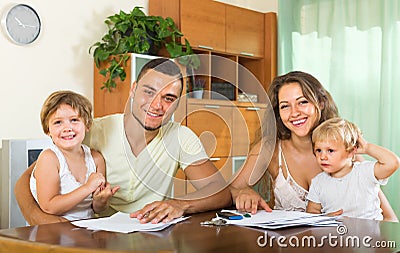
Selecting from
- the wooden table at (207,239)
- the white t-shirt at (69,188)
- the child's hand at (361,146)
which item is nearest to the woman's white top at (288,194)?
the child's hand at (361,146)

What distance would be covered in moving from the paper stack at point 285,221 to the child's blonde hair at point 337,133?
1.56 feet

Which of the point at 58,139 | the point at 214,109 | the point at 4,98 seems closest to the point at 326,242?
the point at 58,139

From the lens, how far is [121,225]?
4.67 ft

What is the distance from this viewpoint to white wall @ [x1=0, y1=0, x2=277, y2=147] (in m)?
3.36

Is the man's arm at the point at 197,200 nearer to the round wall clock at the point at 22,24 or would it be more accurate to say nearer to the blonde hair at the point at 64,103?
the blonde hair at the point at 64,103

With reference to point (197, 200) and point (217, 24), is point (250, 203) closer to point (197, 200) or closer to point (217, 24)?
point (197, 200)

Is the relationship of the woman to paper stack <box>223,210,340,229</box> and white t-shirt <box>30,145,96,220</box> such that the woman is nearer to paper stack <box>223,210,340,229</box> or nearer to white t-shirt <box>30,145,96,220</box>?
paper stack <box>223,210,340,229</box>

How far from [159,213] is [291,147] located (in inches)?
33.5

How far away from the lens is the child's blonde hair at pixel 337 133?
6.50ft

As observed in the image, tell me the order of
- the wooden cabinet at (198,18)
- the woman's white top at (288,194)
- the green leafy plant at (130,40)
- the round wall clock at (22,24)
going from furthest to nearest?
the wooden cabinet at (198,18), the green leafy plant at (130,40), the round wall clock at (22,24), the woman's white top at (288,194)

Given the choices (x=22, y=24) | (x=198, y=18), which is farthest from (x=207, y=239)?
(x=198, y=18)

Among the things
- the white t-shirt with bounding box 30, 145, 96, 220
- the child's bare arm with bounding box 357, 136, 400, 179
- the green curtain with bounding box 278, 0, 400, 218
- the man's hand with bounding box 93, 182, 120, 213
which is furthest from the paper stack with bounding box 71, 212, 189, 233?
the green curtain with bounding box 278, 0, 400, 218

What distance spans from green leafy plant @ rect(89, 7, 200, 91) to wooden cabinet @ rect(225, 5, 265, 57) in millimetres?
697

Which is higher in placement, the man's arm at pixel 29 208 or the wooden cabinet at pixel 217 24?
the wooden cabinet at pixel 217 24
